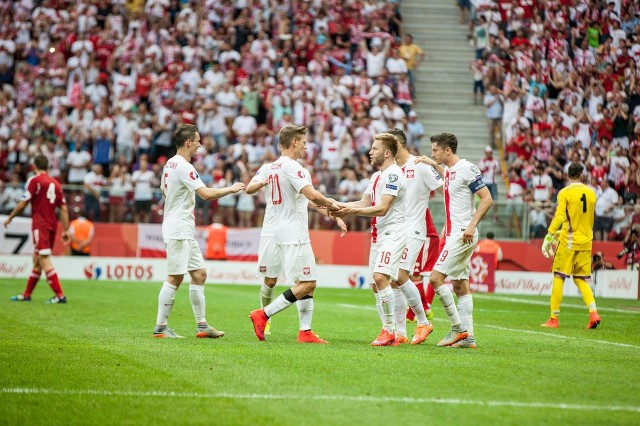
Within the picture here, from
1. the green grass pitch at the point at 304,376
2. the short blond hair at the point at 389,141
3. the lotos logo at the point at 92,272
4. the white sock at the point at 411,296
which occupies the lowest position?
the lotos logo at the point at 92,272

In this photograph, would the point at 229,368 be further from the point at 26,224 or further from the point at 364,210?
the point at 26,224

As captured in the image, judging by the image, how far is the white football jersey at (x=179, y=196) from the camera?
12.8m

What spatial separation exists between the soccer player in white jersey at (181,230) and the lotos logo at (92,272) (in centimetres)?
1510

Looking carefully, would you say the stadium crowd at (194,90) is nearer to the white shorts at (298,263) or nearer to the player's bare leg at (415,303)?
the player's bare leg at (415,303)

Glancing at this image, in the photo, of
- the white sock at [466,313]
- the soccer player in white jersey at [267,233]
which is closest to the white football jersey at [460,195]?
the white sock at [466,313]

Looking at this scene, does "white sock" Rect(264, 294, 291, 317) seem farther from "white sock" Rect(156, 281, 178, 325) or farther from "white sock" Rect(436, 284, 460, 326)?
"white sock" Rect(436, 284, 460, 326)

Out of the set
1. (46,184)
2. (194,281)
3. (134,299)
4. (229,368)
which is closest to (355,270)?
(134,299)

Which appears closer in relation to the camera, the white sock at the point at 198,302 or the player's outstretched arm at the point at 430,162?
the white sock at the point at 198,302

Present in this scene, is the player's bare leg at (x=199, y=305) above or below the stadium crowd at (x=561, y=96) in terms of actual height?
below

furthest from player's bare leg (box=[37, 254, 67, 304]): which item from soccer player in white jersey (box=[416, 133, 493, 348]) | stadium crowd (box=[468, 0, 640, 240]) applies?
stadium crowd (box=[468, 0, 640, 240])

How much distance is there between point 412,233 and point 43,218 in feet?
28.3

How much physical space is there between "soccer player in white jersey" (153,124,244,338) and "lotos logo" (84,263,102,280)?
49.5ft

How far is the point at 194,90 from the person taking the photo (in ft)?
107

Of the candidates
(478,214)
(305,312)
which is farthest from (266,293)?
(478,214)
